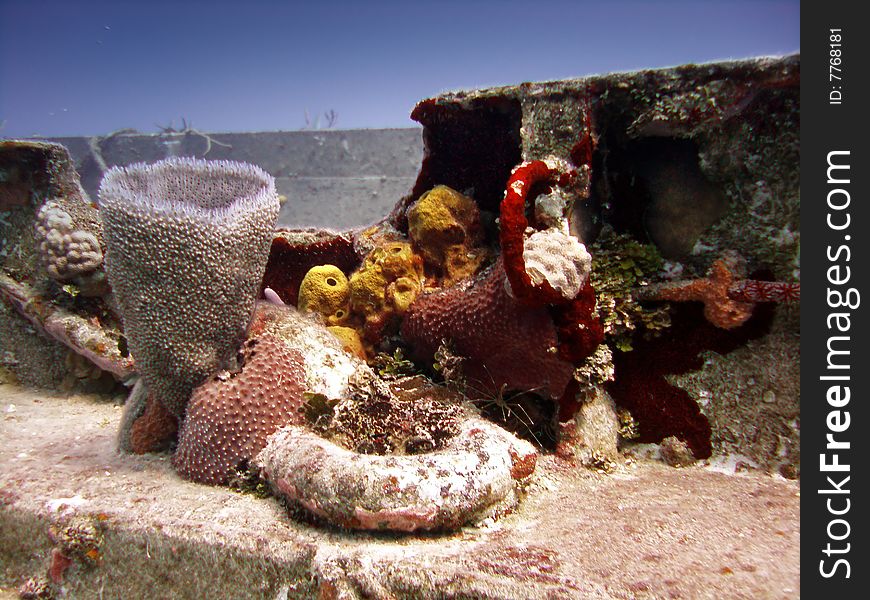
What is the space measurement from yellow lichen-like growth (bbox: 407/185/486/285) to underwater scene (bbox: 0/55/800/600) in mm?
25

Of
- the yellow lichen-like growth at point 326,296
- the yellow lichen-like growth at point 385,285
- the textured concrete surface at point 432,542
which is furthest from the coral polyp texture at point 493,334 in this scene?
the yellow lichen-like growth at point 326,296

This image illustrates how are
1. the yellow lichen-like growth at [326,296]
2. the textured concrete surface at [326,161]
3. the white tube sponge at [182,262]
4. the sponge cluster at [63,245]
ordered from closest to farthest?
the white tube sponge at [182,262], the yellow lichen-like growth at [326,296], the sponge cluster at [63,245], the textured concrete surface at [326,161]

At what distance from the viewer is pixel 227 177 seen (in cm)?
331

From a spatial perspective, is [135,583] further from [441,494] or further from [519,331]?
[519,331]

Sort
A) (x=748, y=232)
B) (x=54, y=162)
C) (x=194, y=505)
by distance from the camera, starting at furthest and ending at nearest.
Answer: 1. (x=54, y=162)
2. (x=748, y=232)
3. (x=194, y=505)

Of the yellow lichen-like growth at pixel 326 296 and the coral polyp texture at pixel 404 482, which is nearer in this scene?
the coral polyp texture at pixel 404 482

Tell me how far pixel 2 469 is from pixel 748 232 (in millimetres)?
4920

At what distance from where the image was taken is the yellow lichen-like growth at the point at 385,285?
3.63 metres

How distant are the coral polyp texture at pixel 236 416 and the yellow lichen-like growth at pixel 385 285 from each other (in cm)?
87

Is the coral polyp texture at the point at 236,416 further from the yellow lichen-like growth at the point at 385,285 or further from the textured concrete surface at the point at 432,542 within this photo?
the yellow lichen-like growth at the point at 385,285

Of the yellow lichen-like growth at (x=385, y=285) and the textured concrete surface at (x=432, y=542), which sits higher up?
the yellow lichen-like growth at (x=385, y=285)

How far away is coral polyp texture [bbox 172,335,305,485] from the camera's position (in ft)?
9.25

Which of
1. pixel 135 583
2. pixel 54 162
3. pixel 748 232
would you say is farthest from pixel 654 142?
pixel 54 162

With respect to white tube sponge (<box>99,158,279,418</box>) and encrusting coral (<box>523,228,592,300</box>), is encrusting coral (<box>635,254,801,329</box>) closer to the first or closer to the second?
encrusting coral (<box>523,228,592,300</box>)
